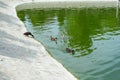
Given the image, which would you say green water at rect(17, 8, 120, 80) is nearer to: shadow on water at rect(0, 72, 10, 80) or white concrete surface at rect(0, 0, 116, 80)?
white concrete surface at rect(0, 0, 116, 80)

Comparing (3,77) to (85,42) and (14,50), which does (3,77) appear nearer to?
(14,50)

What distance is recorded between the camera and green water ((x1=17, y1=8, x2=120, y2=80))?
1228 inches

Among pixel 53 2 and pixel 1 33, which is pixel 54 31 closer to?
pixel 1 33

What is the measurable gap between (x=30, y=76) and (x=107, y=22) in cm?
3730

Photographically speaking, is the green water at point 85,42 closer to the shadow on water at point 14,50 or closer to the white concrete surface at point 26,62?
the white concrete surface at point 26,62

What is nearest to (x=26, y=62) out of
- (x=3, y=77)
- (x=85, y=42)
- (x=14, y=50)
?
(x=14, y=50)

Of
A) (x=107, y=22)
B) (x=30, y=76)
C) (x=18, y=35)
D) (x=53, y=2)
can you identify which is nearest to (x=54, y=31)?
(x=18, y=35)

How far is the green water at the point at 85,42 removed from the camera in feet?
102

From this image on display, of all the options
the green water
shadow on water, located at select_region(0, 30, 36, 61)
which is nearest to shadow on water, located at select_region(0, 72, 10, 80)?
shadow on water, located at select_region(0, 30, 36, 61)

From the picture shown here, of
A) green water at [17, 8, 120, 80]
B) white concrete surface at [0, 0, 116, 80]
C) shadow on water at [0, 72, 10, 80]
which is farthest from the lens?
green water at [17, 8, 120, 80]

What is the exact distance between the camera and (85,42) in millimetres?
42625

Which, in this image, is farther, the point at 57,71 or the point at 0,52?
the point at 0,52

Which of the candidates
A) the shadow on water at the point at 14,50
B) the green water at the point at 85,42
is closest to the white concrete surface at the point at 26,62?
the shadow on water at the point at 14,50

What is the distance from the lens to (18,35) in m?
43.2
